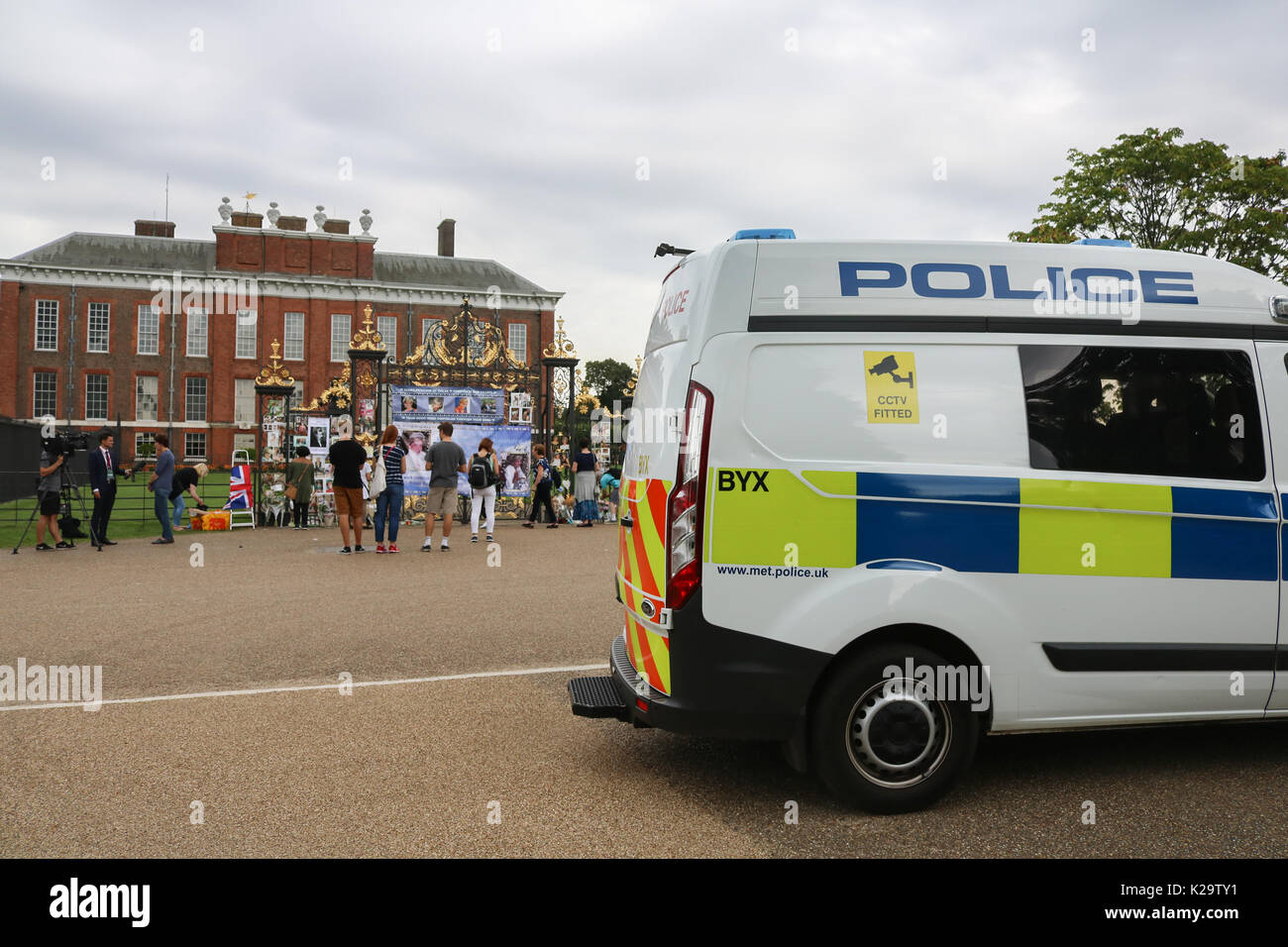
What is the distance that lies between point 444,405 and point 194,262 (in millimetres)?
38450

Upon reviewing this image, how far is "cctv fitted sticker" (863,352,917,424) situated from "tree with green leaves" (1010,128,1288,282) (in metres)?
23.0

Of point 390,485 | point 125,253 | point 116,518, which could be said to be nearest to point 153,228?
point 125,253

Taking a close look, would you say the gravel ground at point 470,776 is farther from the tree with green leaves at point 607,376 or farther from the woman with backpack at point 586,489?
the tree with green leaves at point 607,376

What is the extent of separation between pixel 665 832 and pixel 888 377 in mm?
2018

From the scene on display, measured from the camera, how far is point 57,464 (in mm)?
14086

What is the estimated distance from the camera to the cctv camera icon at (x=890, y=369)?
4.12 m

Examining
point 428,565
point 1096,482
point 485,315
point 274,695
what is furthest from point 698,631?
point 485,315

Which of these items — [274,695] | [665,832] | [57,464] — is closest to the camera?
[665,832]

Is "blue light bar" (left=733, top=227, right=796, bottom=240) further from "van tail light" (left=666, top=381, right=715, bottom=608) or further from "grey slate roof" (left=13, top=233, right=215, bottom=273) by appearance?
"grey slate roof" (left=13, top=233, right=215, bottom=273)

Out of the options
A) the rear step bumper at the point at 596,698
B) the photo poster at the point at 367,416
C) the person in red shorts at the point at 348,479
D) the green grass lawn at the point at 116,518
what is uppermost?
the photo poster at the point at 367,416

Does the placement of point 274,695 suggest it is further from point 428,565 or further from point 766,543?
point 428,565

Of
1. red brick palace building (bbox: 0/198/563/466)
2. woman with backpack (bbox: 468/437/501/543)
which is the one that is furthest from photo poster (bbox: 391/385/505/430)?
red brick palace building (bbox: 0/198/563/466)

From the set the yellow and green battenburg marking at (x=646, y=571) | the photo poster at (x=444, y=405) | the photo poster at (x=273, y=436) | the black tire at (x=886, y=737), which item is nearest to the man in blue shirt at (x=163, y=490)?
the photo poster at (x=273, y=436)

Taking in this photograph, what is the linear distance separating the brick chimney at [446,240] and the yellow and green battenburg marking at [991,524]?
2248 inches
